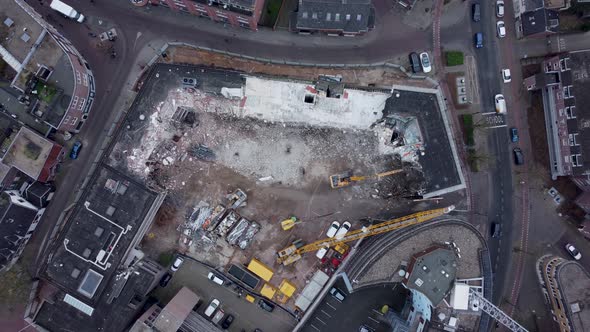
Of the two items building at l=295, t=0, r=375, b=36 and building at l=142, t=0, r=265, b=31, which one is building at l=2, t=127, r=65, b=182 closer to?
building at l=142, t=0, r=265, b=31

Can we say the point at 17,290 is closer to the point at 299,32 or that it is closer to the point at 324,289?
the point at 324,289

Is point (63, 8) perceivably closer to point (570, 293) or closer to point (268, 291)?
point (268, 291)

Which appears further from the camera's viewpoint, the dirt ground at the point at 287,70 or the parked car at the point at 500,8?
the parked car at the point at 500,8

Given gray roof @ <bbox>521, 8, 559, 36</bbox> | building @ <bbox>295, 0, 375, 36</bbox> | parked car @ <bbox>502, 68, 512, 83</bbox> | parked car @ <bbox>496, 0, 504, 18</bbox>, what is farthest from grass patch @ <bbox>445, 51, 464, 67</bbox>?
building @ <bbox>295, 0, 375, 36</bbox>

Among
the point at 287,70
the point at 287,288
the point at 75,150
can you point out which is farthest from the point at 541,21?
the point at 75,150

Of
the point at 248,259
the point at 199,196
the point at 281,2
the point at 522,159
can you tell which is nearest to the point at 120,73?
the point at 199,196

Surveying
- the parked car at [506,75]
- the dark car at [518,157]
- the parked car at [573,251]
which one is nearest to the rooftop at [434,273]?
the dark car at [518,157]

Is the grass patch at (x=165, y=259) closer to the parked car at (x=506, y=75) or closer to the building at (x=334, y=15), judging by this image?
the building at (x=334, y=15)
